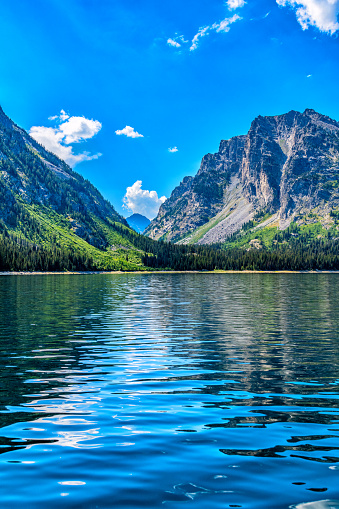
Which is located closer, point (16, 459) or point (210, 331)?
point (16, 459)

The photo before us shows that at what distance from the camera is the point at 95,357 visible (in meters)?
31.3

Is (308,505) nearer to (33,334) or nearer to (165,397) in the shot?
(165,397)

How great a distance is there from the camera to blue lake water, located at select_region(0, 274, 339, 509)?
10.5m

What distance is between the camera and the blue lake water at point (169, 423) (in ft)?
34.4

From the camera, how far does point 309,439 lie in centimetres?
1432

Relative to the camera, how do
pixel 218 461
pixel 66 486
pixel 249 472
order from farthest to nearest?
1. pixel 218 461
2. pixel 249 472
3. pixel 66 486

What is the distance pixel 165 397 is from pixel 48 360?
13.1 m

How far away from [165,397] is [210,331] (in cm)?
2488

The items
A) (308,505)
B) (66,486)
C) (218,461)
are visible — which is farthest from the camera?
(218,461)

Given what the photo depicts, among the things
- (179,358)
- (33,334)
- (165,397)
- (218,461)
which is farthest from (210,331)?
(218,461)

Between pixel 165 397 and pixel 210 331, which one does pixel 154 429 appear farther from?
pixel 210 331

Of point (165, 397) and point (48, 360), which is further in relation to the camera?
point (48, 360)

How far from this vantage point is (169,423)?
16094 mm

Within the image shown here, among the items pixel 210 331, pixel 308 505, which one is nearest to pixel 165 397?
pixel 308 505
